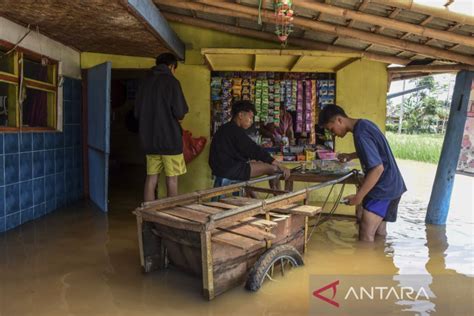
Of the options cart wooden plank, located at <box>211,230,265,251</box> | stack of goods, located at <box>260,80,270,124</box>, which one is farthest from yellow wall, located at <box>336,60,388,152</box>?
cart wooden plank, located at <box>211,230,265,251</box>

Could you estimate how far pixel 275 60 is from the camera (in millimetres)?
6246

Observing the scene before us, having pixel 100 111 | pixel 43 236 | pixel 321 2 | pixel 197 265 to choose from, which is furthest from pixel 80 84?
pixel 197 265

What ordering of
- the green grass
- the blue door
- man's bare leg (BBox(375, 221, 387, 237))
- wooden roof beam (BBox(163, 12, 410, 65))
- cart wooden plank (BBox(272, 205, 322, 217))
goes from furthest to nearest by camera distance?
the green grass
wooden roof beam (BBox(163, 12, 410, 65))
the blue door
man's bare leg (BBox(375, 221, 387, 237))
cart wooden plank (BBox(272, 205, 322, 217))

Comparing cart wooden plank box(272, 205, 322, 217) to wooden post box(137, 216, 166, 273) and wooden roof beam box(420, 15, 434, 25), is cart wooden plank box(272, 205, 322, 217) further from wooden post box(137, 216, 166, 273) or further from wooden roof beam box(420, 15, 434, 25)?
wooden roof beam box(420, 15, 434, 25)

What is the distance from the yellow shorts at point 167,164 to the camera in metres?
4.57

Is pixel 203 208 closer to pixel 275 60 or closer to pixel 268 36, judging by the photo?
pixel 275 60

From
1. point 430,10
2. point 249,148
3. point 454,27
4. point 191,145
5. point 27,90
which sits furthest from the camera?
point 191,145

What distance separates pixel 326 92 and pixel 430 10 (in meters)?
2.80

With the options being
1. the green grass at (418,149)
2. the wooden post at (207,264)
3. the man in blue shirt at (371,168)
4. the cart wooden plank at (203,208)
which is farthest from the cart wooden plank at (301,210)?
the green grass at (418,149)

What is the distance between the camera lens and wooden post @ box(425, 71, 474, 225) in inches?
221

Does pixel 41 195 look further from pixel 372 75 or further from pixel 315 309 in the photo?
pixel 372 75

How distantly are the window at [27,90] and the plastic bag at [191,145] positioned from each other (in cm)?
196

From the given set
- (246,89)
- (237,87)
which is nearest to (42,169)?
(237,87)

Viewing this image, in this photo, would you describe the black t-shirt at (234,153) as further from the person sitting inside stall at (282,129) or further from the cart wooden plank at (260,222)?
the person sitting inside stall at (282,129)
